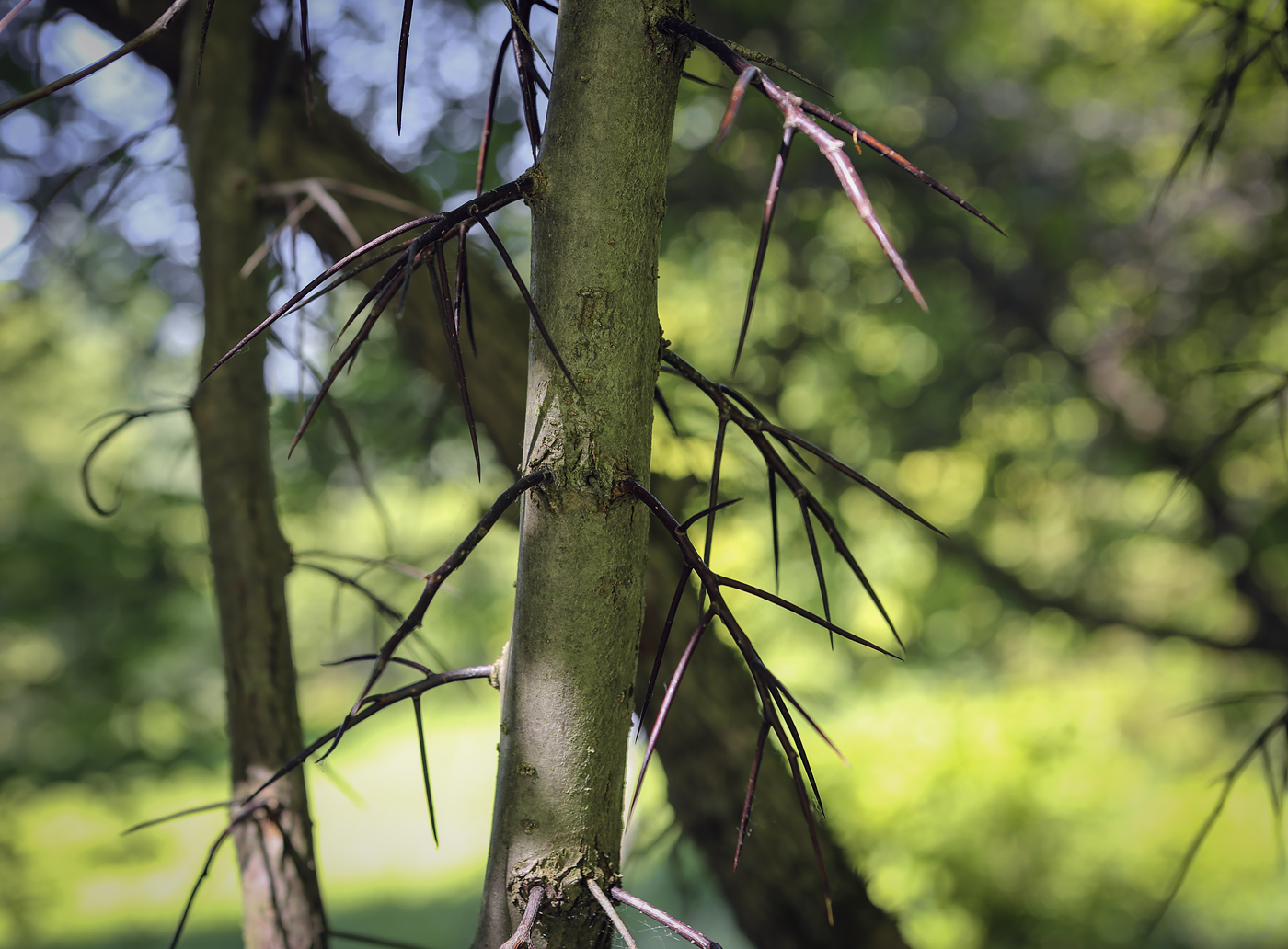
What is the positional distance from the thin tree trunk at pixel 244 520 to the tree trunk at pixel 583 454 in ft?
1.86

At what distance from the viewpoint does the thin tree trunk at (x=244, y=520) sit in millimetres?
1038

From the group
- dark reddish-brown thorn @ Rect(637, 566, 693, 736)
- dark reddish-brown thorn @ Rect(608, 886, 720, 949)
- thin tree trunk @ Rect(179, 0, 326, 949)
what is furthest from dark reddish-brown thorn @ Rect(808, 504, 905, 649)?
thin tree trunk @ Rect(179, 0, 326, 949)

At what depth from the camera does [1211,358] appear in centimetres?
308

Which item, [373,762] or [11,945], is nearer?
[11,945]

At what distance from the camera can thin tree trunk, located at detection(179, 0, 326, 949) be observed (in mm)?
1038

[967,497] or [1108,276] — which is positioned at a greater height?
[1108,276]

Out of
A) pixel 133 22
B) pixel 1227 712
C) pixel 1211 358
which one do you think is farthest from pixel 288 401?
pixel 1227 712

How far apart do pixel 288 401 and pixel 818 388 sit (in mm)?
1924

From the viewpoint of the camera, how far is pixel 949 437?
3086mm

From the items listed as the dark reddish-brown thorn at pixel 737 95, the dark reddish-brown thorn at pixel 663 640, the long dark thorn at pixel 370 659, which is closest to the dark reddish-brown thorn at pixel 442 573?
the long dark thorn at pixel 370 659

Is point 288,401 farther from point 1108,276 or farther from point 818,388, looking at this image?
point 1108,276

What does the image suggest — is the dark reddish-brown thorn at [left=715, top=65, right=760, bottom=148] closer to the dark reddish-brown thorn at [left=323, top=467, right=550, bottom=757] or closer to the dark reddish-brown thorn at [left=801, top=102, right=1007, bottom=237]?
the dark reddish-brown thorn at [left=801, top=102, right=1007, bottom=237]

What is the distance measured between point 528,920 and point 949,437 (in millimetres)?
2836

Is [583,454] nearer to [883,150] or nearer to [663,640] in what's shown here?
[663,640]
